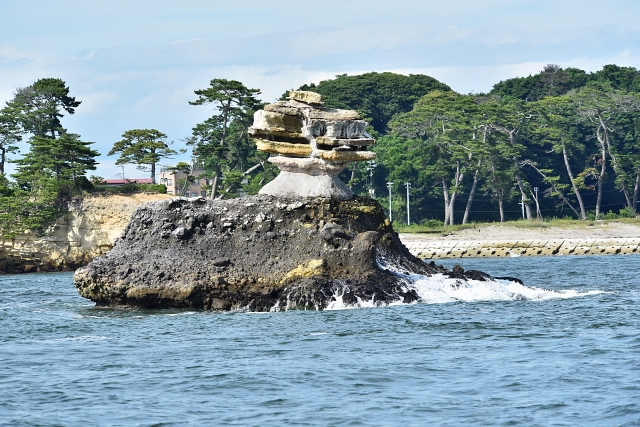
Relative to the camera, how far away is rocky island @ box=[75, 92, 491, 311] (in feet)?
92.3

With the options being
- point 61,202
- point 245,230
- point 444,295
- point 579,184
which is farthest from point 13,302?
point 579,184

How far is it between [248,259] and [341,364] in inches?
356

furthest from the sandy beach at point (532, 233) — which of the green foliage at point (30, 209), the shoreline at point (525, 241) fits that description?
the green foliage at point (30, 209)

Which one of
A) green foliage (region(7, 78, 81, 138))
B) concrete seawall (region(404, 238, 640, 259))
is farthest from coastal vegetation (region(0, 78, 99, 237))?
concrete seawall (region(404, 238, 640, 259))

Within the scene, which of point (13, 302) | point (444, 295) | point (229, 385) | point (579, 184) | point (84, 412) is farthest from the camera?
point (579, 184)

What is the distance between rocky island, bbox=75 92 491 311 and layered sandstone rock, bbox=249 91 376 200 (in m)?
0.03

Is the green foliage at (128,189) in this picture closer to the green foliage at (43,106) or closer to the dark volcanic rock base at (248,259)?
the green foliage at (43,106)

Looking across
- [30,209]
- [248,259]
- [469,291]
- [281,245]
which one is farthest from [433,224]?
[248,259]

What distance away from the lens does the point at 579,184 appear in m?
89.7

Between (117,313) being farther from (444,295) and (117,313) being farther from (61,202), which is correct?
(61,202)

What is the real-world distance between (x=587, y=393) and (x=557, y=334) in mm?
5530

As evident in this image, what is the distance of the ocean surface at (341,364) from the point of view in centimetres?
1675

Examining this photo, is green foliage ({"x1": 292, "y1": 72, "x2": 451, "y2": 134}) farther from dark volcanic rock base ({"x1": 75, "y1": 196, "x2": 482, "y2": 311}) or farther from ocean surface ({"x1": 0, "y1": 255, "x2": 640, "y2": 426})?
ocean surface ({"x1": 0, "y1": 255, "x2": 640, "y2": 426})

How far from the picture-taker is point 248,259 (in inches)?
1138
